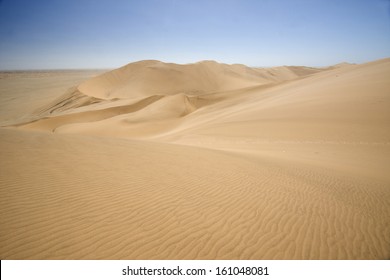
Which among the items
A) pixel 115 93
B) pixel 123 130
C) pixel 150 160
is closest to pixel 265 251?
pixel 150 160

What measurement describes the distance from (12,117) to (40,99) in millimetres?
9877

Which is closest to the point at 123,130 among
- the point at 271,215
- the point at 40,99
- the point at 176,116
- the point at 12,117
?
the point at 176,116

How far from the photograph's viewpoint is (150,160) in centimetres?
627

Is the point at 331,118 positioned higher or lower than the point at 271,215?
higher

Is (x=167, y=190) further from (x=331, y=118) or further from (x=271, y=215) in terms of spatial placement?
(x=331, y=118)

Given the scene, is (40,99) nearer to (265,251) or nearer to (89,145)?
(89,145)

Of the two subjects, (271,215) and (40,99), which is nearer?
(271,215)

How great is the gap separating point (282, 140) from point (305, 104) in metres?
5.27
